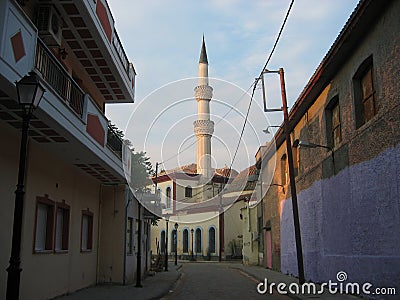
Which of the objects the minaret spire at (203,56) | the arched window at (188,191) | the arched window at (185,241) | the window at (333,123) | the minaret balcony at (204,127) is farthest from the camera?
the arched window at (188,191)

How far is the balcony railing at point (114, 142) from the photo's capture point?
1681 cm

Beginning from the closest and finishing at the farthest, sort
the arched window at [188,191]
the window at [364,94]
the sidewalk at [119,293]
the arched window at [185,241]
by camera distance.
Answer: the window at [364,94] → the sidewalk at [119,293] → the arched window at [185,241] → the arched window at [188,191]

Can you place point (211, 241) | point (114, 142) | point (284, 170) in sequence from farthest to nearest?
point (211, 241) → point (284, 170) → point (114, 142)

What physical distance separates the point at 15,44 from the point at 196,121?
43993 mm

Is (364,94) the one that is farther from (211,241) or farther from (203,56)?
(211,241)

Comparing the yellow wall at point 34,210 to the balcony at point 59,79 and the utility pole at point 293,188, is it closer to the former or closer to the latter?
the balcony at point 59,79

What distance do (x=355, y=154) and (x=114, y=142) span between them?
8.36 metres

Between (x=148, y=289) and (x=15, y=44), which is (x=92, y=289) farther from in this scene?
(x=15, y=44)

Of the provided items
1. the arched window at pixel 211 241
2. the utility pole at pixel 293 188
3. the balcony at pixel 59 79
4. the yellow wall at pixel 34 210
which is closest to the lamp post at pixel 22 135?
the balcony at pixel 59 79

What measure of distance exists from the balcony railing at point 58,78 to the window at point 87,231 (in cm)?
592

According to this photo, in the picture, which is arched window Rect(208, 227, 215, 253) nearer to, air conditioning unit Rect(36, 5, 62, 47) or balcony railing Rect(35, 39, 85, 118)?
balcony railing Rect(35, 39, 85, 118)

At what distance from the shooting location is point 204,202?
57531 millimetres

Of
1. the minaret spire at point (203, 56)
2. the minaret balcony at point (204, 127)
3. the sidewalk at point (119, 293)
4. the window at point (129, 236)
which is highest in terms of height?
the minaret spire at point (203, 56)

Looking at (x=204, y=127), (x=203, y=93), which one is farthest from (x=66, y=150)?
(x=204, y=127)
